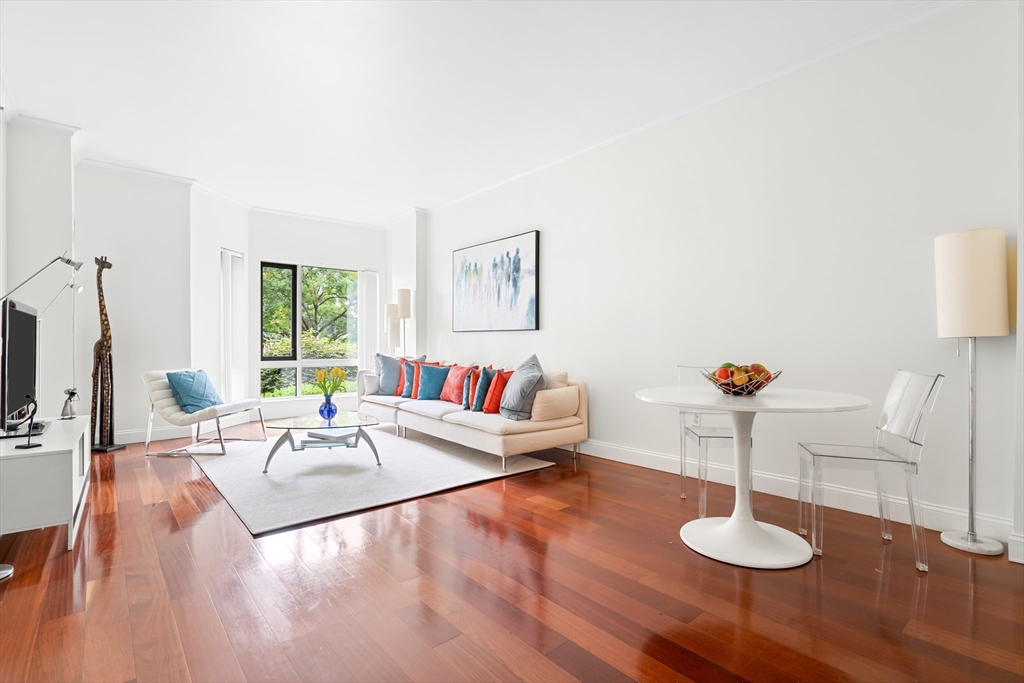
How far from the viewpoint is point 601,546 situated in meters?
2.55

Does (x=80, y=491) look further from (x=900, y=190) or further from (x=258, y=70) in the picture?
(x=900, y=190)

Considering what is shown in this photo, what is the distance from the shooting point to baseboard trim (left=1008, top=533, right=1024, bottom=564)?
2.28 m

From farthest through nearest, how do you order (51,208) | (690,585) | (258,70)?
(51,208) < (258,70) < (690,585)

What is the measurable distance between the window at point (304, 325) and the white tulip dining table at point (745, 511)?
19.3 feet

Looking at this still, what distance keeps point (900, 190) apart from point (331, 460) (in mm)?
4488

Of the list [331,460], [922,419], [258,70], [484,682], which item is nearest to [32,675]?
[484,682]

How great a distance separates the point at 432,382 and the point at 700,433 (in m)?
3.17

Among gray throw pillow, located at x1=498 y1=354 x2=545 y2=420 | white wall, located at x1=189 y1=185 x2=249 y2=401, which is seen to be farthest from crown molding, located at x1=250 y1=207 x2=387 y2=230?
gray throw pillow, located at x1=498 y1=354 x2=545 y2=420

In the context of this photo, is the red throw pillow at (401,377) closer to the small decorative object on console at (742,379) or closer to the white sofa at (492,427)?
the white sofa at (492,427)

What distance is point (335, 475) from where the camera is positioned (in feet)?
12.6

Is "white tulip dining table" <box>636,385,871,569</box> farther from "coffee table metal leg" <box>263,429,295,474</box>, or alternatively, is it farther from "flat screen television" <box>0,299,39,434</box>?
"flat screen television" <box>0,299,39,434</box>

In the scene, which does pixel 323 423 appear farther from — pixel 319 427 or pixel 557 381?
pixel 557 381

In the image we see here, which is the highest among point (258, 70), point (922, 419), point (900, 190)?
point (258, 70)

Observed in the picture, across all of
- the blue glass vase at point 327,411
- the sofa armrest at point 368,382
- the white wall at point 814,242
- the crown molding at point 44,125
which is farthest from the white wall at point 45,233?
the white wall at point 814,242
